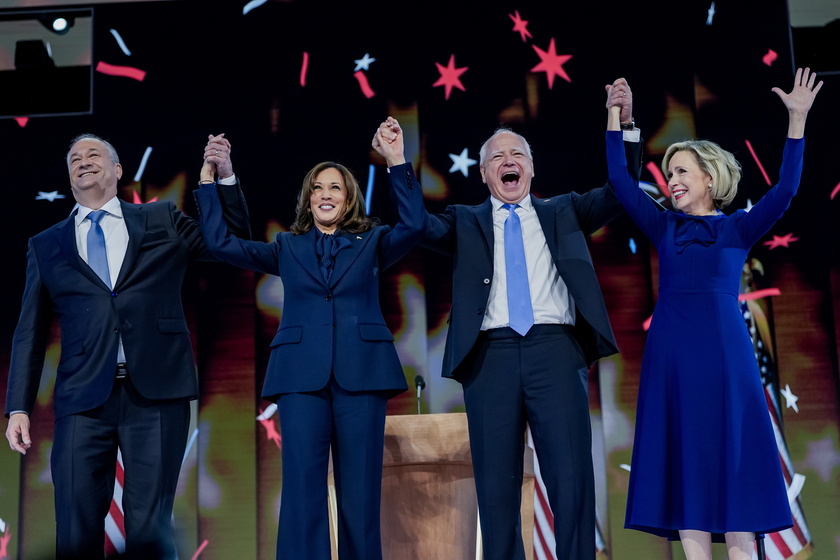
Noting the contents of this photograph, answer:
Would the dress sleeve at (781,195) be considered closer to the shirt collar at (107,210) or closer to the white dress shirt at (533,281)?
the white dress shirt at (533,281)

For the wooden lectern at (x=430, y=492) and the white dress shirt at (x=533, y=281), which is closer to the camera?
the white dress shirt at (x=533, y=281)

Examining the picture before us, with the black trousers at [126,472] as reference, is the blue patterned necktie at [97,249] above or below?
above

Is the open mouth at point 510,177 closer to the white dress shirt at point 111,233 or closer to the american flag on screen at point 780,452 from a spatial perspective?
the white dress shirt at point 111,233

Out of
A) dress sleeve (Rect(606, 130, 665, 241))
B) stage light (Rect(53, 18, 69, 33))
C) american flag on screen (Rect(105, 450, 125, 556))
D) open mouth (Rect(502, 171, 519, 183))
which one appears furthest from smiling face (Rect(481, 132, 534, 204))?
stage light (Rect(53, 18, 69, 33))

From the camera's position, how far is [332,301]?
110 inches

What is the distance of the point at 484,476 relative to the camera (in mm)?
2730

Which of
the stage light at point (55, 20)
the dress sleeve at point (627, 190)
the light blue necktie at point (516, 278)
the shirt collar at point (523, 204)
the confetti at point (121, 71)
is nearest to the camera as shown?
the light blue necktie at point (516, 278)

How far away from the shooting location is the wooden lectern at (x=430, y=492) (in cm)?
322

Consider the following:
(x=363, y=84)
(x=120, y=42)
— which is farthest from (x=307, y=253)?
(x=120, y=42)

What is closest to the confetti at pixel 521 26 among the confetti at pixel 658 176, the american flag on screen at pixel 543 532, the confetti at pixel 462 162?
the confetti at pixel 462 162

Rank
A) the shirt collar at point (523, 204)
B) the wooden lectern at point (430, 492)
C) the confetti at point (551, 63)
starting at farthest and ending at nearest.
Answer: the confetti at point (551, 63) < the wooden lectern at point (430, 492) < the shirt collar at point (523, 204)

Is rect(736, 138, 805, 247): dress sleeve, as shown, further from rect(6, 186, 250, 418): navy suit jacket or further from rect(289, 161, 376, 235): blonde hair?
rect(6, 186, 250, 418): navy suit jacket

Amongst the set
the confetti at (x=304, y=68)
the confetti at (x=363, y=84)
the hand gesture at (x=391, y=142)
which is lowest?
the hand gesture at (x=391, y=142)

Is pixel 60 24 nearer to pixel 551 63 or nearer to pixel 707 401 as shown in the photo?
pixel 551 63
